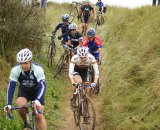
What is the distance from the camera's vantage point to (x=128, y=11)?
58.6 ft

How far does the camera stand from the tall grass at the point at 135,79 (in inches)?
327

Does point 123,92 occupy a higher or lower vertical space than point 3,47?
lower

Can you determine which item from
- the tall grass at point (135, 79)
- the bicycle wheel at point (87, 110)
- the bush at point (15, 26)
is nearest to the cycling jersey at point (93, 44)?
the tall grass at point (135, 79)

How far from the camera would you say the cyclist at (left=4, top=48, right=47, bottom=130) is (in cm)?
708

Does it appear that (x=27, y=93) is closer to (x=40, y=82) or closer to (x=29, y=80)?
(x=29, y=80)

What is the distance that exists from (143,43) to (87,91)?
12.2 feet

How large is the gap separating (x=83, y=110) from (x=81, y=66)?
1421mm

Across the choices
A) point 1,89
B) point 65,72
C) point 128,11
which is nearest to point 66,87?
point 65,72

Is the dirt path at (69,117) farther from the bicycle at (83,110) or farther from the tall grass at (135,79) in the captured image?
the bicycle at (83,110)

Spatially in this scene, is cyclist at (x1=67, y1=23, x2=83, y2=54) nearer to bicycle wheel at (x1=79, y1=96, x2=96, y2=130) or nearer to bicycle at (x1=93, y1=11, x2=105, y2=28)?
bicycle wheel at (x1=79, y1=96, x2=96, y2=130)

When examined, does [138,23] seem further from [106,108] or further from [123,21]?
[106,108]

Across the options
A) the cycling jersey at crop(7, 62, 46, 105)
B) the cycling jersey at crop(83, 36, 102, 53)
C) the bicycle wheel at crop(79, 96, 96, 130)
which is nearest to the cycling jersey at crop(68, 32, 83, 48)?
the cycling jersey at crop(83, 36, 102, 53)

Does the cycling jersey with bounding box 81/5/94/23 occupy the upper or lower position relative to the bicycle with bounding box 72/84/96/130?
upper

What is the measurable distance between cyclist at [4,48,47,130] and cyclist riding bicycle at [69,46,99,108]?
1627 millimetres
